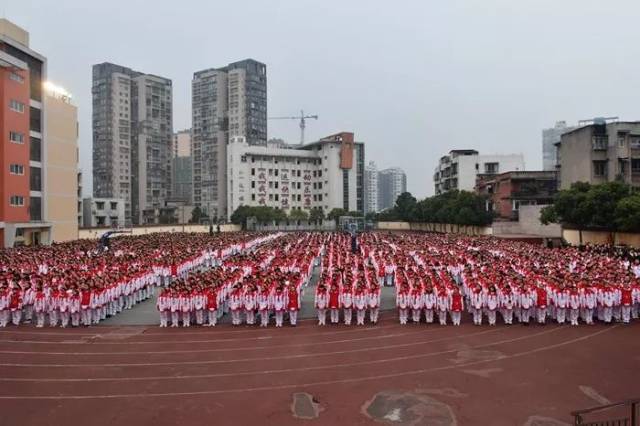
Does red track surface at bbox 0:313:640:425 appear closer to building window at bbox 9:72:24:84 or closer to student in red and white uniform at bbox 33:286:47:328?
student in red and white uniform at bbox 33:286:47:328

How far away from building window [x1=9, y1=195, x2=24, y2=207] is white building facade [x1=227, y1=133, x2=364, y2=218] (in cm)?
4939

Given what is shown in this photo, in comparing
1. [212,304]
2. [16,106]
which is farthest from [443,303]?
[16,106]

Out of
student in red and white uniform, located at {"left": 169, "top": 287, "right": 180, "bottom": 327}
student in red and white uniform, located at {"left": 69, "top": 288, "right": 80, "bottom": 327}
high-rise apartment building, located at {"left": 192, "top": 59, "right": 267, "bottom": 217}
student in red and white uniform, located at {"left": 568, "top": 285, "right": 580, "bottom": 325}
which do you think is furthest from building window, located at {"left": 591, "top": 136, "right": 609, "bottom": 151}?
high-rise apartment building, located at {"left": 192, "top": 59, "right": 267, "bottom": 217}

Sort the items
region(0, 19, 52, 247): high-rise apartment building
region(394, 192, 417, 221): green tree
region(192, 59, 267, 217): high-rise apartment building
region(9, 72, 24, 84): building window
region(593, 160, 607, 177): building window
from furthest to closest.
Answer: region(192, 59, 267, 217): high-rise apartment building
region(394, 192, 417, 221): green tree
region(593, 160, 607, 177): building window
region(9, 72, 24, 84): building window
region(0, 19, 52, 247): high-rise apartment building

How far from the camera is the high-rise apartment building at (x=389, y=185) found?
191500 mm

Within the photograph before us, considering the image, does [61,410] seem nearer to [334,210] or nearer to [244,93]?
[334,210]

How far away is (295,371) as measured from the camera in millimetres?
10805

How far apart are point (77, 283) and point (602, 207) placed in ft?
98.6

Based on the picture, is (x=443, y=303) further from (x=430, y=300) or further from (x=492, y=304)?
(x=492, y=304)

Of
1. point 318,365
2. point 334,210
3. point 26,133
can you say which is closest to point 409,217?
point 334,210

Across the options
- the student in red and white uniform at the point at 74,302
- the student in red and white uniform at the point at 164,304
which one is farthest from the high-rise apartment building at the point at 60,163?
the student in red and white uniform at the point at 164,304

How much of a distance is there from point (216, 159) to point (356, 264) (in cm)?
8048

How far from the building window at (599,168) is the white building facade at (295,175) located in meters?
52.0

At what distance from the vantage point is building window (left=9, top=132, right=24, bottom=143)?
1405 inches
